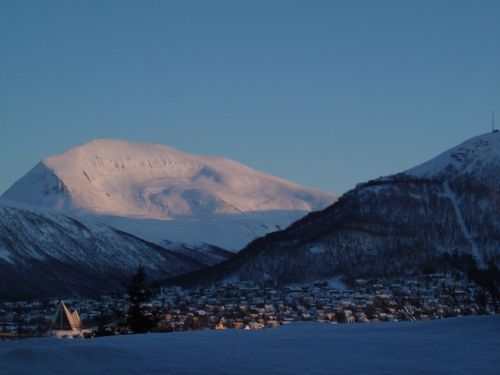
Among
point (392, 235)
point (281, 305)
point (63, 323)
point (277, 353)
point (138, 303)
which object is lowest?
point (277, 353)

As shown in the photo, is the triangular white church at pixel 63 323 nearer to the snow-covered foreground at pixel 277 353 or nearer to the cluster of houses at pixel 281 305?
the cluster of houses at pixel 281 305

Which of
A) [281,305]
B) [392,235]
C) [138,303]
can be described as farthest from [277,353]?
[392,235]

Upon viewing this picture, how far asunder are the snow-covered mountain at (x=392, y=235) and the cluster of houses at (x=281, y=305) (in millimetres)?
8304

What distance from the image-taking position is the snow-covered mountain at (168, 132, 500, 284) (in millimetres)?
154000

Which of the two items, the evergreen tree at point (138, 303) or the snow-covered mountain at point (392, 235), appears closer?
the evergreen tree at point (138, 303)

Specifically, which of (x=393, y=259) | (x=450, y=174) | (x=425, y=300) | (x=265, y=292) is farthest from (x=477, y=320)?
(x=450, y=174)

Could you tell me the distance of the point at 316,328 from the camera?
26844 mm

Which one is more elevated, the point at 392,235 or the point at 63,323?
the point at 392,235

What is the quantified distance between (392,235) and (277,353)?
490 ft

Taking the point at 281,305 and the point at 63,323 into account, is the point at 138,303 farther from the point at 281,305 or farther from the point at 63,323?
the point at 281,305

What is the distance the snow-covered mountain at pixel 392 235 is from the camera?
154000 mm

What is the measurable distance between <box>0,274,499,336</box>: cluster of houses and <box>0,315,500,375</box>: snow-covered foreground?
53.5 meters

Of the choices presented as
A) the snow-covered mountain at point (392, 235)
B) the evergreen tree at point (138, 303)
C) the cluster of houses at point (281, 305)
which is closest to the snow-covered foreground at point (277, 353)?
the evergreen tree at point (138, 303)

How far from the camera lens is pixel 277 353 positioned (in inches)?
789
